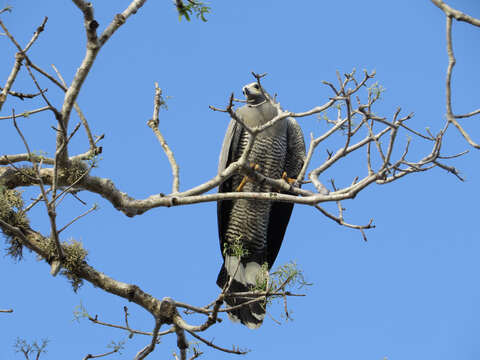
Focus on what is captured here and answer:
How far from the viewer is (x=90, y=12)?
11.9 feet

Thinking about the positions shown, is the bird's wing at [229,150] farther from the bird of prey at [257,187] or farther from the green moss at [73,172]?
the green moss at [73,172]

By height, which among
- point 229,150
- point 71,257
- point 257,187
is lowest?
point 71,257

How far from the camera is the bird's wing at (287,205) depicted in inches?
278

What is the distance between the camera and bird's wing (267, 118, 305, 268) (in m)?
7.06

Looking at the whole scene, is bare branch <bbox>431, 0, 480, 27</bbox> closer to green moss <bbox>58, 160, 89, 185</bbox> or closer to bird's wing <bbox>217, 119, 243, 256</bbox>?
green moss <bbox>58, 160, 89, 185</bbox>

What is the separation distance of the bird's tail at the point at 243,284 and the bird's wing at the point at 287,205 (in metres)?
0.40

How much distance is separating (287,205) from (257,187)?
1.87 ft

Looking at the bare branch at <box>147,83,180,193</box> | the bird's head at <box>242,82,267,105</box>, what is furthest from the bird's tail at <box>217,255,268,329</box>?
the bird's head at <box>242,82,267,105</box>

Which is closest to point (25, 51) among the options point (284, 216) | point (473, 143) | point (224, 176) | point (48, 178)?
point (48, 178)

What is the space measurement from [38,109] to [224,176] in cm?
137

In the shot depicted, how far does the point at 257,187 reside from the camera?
6730mm

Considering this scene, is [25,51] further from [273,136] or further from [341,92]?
[273,136]

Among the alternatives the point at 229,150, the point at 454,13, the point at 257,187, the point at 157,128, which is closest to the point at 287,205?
the point at 257,187

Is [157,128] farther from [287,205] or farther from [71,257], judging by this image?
[287,205]
